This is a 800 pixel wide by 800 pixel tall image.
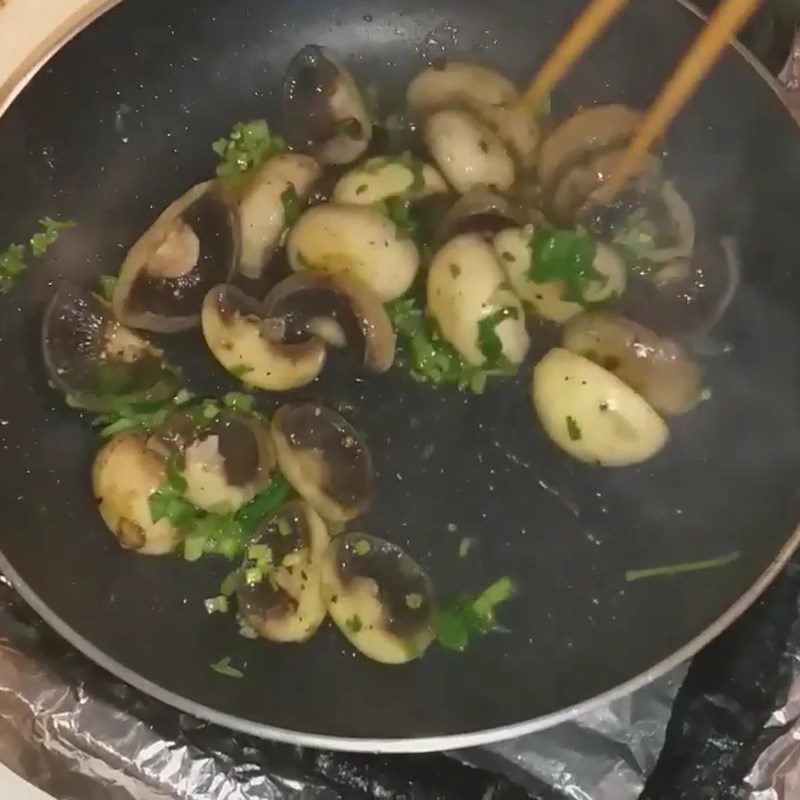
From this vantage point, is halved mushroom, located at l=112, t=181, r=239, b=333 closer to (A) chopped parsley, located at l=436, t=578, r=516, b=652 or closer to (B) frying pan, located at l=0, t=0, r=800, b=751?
(B) frying pan, located at l=0, t=0, r=800, b=751

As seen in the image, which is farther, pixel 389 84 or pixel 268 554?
pixel 389 84

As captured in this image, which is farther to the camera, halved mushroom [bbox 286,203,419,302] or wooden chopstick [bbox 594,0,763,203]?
halved mushroom [bbox 286,203,419,302]

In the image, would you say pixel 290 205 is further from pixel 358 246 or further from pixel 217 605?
pixel 217 605

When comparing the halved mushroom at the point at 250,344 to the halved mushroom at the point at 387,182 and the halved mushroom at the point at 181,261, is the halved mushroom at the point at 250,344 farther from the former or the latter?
the halved mushroom at the point at 387,182

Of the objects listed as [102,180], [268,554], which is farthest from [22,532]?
[102,180]

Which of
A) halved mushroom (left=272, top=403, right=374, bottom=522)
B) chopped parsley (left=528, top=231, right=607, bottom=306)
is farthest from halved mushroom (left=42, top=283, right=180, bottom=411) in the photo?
chopped parsley (left=528, top=231, right=607, bottom=306)

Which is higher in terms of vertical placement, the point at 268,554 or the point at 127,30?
the point at 127,30

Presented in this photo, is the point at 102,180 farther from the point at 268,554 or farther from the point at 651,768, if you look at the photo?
the point at 651,768
